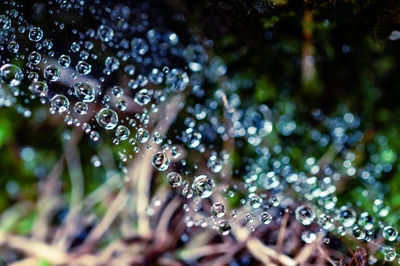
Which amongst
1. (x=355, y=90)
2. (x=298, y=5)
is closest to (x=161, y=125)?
(x=298, y=5)

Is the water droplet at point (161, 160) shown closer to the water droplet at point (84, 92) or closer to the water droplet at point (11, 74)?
the water droplet at point (84, 92)

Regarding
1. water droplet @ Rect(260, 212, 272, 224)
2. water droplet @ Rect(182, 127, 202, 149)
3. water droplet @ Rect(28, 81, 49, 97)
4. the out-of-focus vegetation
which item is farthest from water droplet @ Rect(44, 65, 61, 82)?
water droplet @ Rect(260, 212, 272, 224)

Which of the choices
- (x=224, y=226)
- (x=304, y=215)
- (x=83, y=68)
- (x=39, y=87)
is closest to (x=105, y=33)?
(x=83, y=68)

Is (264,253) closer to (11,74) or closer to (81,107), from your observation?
(81,107)

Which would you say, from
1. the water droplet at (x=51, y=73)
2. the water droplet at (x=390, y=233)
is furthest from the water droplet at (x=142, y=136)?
the water droplet at (x=390, y=233)

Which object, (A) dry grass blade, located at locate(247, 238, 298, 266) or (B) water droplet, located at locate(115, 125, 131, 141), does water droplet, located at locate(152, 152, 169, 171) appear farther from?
(A) dry grass blade, located at locate(247, 238, 298, 266)

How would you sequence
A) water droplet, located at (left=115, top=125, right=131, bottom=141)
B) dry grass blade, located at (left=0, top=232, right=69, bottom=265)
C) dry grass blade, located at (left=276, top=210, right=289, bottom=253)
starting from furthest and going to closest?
dry grass blade, located at (left=0, top=232, right=69, bottom=265)
water droplet, located at (left=115, top=125, right=131, bottom=141)
dry grass blade, located at (left=276, top=210, right=289, bottom=253)

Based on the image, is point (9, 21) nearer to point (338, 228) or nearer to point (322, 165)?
point (338, 228)

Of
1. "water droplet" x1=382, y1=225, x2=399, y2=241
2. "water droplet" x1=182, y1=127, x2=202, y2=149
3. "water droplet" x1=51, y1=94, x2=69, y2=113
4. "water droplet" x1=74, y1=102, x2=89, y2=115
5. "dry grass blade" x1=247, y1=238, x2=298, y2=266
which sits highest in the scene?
"water droplet" x1=51, y1=94, x2=69, y2=113

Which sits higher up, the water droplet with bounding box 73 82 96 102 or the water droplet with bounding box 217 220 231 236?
the water droplet with bounding box 73 82 96 102

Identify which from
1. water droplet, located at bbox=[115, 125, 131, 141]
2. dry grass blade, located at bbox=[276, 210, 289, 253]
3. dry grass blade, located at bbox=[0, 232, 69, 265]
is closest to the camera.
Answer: dry grass blade, located at bbox=[276, 210, 289, 253]

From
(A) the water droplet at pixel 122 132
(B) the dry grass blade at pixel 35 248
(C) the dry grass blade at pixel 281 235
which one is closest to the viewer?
(C) the dry grass blade at pixel 281 235
